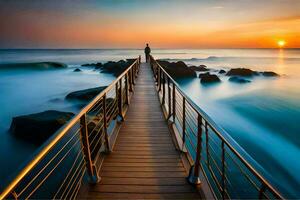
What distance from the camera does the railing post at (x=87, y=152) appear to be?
2562 mm

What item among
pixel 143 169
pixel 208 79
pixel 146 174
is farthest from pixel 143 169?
pixel 208 79

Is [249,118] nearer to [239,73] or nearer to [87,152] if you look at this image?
[87,152]

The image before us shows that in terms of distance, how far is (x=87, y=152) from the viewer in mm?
2703

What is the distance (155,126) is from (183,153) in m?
1.64

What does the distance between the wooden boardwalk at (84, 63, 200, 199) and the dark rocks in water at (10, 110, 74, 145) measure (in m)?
4.45

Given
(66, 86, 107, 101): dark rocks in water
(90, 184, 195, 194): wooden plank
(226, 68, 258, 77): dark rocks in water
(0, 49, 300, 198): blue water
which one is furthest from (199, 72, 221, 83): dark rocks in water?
(90, 184, 195, 194): wooden plank

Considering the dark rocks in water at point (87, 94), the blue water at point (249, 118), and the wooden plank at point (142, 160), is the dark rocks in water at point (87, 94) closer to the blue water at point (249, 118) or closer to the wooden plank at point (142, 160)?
the blue water at point (249, 118)

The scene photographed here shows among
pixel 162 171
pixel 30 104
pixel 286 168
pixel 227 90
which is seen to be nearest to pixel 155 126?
pixel 162 171

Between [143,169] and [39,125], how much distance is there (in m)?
6.90

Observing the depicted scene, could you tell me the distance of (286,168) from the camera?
880cm

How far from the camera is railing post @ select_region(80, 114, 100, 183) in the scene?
2.56 meters

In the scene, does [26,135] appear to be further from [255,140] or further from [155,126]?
[255,140]

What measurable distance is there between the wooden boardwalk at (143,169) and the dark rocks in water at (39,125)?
4.45m

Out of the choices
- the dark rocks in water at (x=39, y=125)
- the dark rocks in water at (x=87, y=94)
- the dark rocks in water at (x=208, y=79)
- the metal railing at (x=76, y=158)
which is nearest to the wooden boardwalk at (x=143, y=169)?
the metal railing at (x=76, y=158)
